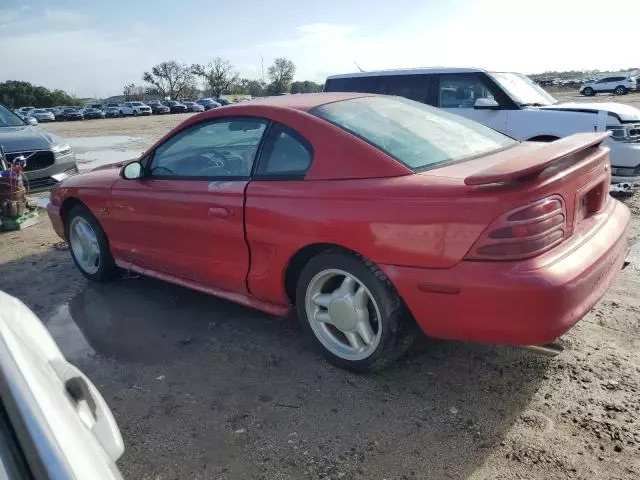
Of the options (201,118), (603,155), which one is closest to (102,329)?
(201,118)

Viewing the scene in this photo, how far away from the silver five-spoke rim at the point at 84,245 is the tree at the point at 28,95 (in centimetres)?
7703

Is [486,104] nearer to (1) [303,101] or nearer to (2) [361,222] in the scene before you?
(1) [303,101]

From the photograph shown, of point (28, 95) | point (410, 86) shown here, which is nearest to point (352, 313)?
point (410, 86)

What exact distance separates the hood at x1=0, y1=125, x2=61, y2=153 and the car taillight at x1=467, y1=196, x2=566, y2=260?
7781mm

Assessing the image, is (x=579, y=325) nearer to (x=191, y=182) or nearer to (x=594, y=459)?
(x=594, y=459)

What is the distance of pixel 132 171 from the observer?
4109mm

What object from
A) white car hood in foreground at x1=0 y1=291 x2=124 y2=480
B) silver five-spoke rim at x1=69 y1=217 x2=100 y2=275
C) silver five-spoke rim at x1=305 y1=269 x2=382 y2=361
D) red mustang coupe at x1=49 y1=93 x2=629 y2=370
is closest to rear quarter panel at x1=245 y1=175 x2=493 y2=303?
red mustang coupe at x1=49 y1=93 x2=629 y2=370

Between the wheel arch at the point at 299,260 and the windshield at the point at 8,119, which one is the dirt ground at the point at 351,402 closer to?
the wheel arch at the point at 299,260

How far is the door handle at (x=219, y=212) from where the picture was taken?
3317mm

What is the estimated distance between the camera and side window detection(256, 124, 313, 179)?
3064mm

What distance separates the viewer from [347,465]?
7.61 feet

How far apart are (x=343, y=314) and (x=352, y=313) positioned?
0.06 meters

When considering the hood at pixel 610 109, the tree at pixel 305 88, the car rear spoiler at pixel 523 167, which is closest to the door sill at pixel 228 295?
the car rear spoiler at pixel 523 167

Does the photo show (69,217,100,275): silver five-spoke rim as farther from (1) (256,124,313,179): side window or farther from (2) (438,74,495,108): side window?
(2) (438,74,495,108): side window
